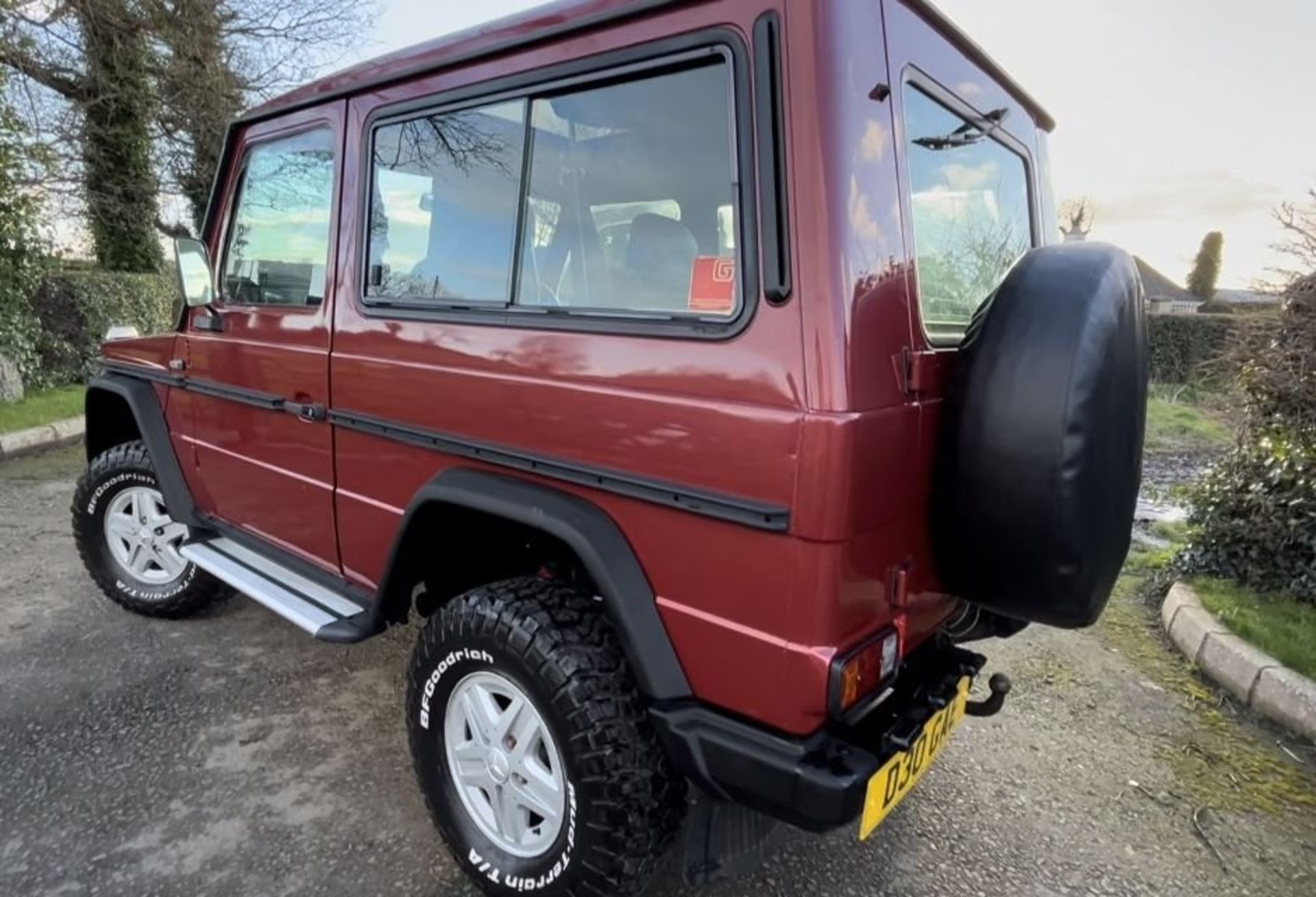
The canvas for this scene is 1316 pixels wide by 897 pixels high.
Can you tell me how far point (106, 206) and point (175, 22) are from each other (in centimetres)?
262

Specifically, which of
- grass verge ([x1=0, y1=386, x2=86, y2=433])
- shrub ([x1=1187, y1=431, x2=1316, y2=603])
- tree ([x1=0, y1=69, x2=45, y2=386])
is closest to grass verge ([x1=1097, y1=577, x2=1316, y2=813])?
shrub ([x1=1187, y1=431, x2=1316, y2=603])

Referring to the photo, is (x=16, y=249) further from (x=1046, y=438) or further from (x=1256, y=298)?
(x=1256, y=298)

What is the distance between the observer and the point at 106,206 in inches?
410

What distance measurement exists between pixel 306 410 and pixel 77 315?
830 cm

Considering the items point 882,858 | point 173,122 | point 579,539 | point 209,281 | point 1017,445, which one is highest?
point 173,122

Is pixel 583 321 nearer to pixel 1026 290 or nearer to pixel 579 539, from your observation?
pixel 579 539

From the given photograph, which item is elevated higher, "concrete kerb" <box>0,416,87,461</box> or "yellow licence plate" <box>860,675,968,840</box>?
"concrete kerb" <box>0,416,87,461</box>

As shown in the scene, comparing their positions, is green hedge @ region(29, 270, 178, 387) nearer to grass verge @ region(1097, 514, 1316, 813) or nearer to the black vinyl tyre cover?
the black vinyl tyre cover

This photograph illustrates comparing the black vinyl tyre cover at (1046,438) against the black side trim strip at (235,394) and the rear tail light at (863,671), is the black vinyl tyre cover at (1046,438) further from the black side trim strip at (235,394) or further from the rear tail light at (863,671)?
the black side trim strip at (235,394)

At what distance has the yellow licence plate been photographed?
5.26 feet

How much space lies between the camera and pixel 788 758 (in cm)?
156

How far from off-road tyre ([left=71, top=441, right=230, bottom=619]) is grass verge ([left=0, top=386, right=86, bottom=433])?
13.9 feet

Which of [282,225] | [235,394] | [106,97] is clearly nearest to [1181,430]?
[282,225]

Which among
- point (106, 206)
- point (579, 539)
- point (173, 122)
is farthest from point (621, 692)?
point (173, 122)
